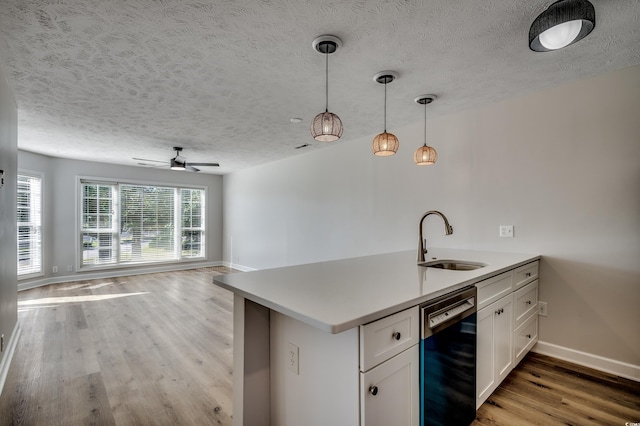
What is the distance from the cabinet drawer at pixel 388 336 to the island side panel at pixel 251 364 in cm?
67

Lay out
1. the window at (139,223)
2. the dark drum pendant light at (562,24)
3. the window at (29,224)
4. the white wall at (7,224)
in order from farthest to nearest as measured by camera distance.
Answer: the window at (139,223) < the window at (29,224) < the white wall at (7,224) < the dark drum pendant light at (562,24)

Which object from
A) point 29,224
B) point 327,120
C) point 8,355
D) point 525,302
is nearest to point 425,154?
point 327,120

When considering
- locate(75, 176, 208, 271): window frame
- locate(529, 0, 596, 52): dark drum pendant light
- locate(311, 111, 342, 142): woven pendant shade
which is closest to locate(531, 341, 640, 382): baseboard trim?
locate(529, 0, 596, 52): dark drum pendant light

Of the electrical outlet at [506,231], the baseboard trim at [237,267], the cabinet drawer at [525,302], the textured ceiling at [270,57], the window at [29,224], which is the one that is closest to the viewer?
the textured ceiling at [270,57]

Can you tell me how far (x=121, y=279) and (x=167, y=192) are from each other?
85.1 inches

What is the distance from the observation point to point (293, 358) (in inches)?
56.9

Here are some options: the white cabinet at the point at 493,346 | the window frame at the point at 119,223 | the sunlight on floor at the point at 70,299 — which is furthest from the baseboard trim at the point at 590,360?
the window frame at the point at 119,223

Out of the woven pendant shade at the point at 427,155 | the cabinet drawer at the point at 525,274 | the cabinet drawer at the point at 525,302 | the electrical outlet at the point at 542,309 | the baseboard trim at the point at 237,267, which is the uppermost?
the woven pendant shade at the point at 427,155

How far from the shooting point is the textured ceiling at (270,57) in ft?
5.63

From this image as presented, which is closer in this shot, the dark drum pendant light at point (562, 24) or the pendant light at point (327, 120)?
the dark drum pendant light at point (562, 24)

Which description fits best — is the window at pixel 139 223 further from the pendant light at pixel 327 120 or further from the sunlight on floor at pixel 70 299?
the pendant light at pixel 327 120

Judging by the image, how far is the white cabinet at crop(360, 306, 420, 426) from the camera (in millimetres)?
1120

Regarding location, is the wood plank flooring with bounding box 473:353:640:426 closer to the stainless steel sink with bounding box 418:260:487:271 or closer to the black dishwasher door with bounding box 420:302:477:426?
the black dishwasher door with bounding box 420:302:477:426

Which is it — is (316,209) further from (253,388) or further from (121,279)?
(121,279)
